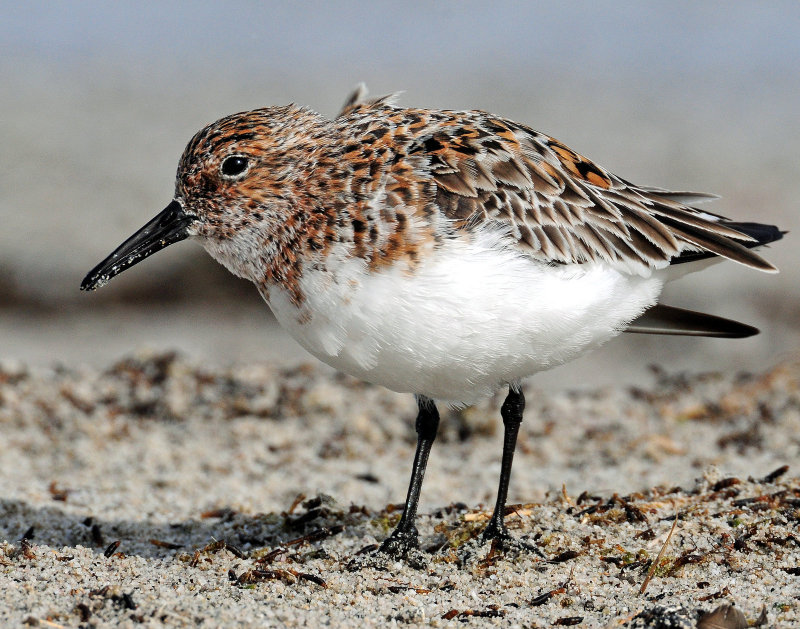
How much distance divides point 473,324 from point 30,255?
762 cm

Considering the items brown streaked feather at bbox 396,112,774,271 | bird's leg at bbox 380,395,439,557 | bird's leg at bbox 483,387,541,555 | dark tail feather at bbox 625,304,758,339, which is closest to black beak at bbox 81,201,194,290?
brown streaked feather at bbox 396,112,774,271

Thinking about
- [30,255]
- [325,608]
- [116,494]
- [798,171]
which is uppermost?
[798,171]

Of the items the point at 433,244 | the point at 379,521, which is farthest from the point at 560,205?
the point at 379,521

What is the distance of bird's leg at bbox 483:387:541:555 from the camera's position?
4.61 metres

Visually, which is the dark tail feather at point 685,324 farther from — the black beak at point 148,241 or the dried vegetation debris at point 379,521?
the black beak at point 148,241

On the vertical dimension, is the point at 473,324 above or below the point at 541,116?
below

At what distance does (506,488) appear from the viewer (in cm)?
489

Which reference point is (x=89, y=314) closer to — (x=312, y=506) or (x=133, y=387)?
(x=133, y=387)

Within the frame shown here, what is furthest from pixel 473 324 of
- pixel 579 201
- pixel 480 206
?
pixel 579 201

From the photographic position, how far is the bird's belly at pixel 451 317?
13.1 feet

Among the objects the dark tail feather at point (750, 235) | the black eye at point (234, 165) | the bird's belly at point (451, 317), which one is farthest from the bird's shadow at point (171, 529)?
the dark tail feather at point (750, 235)

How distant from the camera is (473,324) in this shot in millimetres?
4051

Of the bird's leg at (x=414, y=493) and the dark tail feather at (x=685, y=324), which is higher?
the dark tail feather at (x=685, y=324)

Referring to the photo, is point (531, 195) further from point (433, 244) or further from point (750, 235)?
point (750, 235)
